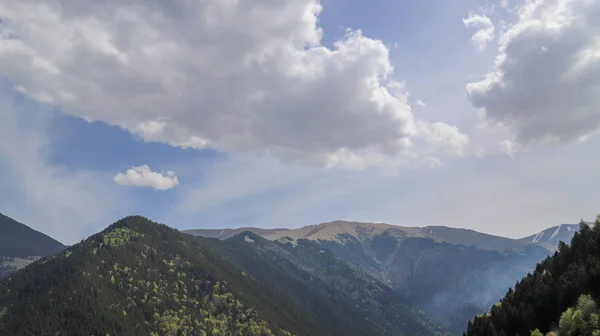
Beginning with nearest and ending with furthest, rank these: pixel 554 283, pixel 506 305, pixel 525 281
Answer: pixel 554 283 → pixel 506 305 → pixel 525 281

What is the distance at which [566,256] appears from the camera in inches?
6216

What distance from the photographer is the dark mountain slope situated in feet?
377

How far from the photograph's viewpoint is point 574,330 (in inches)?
3285

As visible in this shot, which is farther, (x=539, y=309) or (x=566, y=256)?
(x=566, y=256)

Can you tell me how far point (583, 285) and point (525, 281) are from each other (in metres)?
44.8

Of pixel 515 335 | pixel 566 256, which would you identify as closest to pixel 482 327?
→ pixel 515 335


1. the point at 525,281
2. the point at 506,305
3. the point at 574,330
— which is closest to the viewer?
the point at 574,330

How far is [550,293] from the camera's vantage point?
126 m

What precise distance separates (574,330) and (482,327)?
5391 centimetres

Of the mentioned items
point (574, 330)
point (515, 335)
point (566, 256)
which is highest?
point (566, 256)

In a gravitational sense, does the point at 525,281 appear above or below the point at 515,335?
above

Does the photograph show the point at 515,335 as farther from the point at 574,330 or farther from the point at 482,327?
the point at 574,330

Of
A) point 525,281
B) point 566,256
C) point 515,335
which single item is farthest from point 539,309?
point 566,256

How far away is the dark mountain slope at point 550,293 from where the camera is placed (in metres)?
115
